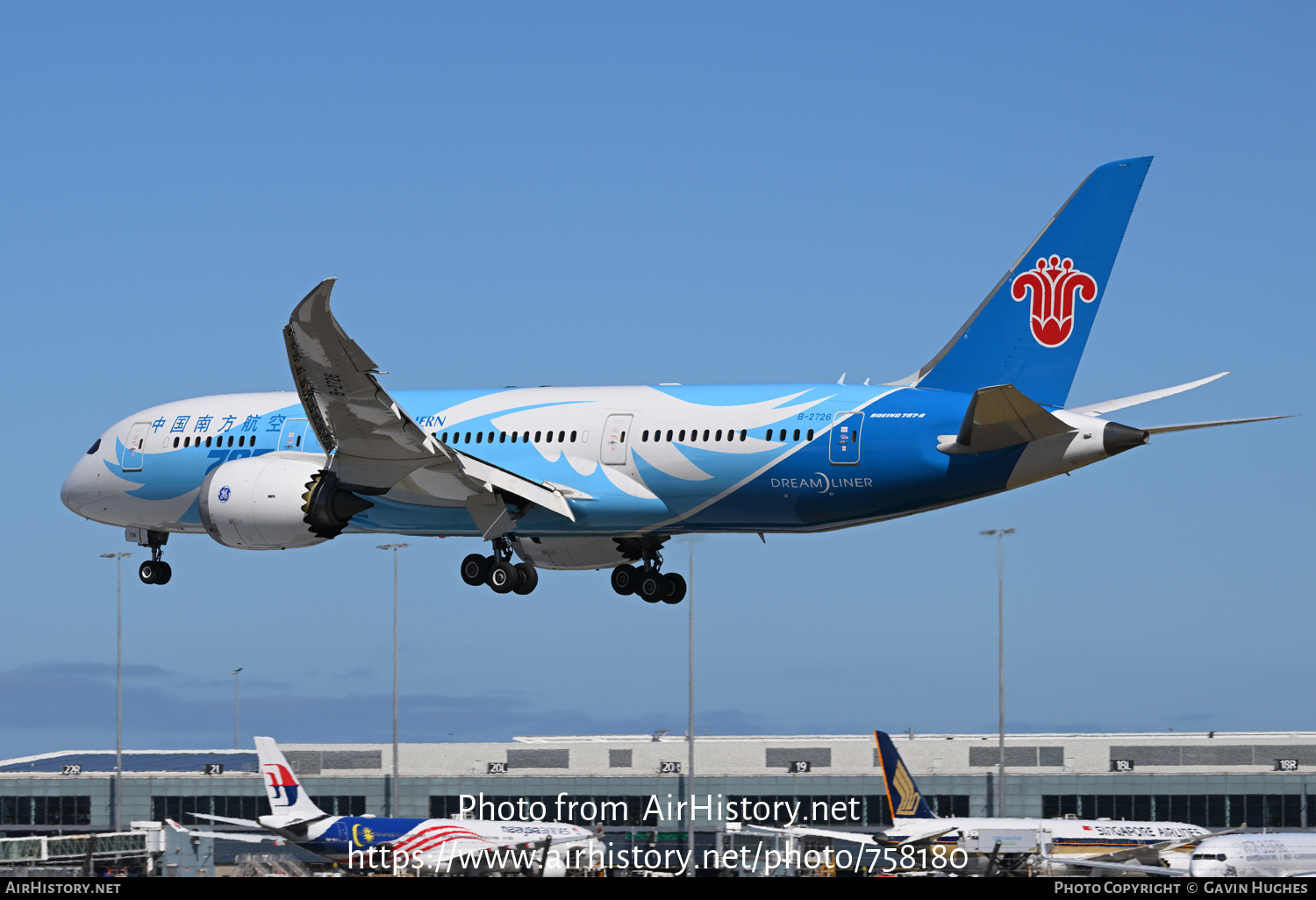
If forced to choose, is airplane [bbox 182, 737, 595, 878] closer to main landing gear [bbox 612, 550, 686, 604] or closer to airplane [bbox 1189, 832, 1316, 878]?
main landing gear [bbox 612, 550, 686, 604]

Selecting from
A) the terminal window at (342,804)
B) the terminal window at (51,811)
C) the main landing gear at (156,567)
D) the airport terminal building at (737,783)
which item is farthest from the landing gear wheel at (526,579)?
the terminal window at (51,811)

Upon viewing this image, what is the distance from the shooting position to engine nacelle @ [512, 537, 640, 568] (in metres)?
41.9

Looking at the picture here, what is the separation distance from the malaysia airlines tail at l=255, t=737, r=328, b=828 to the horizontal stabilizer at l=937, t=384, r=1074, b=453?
3269 cm

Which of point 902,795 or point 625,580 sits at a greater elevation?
point 625,580

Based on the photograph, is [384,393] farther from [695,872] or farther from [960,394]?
[695,872]

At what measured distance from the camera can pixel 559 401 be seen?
3909cm

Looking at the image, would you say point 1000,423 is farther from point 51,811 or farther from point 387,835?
point 51,811

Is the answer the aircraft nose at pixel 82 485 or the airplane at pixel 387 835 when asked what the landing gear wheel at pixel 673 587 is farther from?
the aircraft nose at pixel 82 485

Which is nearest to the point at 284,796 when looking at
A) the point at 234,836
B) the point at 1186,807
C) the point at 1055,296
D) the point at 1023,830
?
the point at 234,836

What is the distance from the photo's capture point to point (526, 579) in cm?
3997

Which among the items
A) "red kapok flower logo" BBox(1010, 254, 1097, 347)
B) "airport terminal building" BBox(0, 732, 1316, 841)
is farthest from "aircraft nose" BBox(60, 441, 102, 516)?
"airport terminal building" BBox(0, 732, 1316, 841)

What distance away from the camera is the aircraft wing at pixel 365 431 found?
33.2 metres

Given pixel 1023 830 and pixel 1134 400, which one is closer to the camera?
pixel 1134 400

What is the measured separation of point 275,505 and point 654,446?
8828mm
